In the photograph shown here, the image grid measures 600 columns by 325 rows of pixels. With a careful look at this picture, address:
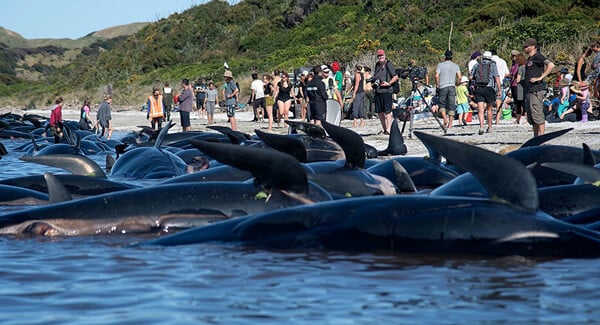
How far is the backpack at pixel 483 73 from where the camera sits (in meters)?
18.0

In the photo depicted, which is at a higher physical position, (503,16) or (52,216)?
(503,16)

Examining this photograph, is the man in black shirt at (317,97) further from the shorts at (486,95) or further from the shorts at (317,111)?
the shorts at (486,95)

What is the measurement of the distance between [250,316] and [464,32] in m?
47.0

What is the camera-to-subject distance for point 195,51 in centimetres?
7819

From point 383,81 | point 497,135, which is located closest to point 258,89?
point 383,81

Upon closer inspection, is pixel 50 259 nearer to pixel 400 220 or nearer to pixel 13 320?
pixel 13 320

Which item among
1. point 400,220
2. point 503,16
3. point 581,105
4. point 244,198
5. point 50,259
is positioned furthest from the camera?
point 503,16

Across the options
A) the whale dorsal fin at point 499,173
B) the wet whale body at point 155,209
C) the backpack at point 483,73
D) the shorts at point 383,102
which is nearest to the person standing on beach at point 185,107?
the shorts at point 383,102

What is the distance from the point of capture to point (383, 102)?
61.3 ft

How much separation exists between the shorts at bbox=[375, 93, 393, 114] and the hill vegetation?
12.1 m

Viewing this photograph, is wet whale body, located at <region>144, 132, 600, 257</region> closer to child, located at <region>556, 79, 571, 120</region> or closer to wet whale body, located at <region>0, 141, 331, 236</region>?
wet whale body, located at <region>0, 141, 331, 236</region>

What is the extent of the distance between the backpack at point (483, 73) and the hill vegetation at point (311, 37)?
11.4 meters

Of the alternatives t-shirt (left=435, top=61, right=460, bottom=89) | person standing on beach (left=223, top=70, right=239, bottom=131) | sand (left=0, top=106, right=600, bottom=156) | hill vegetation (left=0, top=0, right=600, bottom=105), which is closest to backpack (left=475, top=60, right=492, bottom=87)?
t-shirt (left=435, top=61, right=460, bottom=89)

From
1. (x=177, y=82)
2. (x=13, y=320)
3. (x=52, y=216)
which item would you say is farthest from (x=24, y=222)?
(x=177, y=82)
